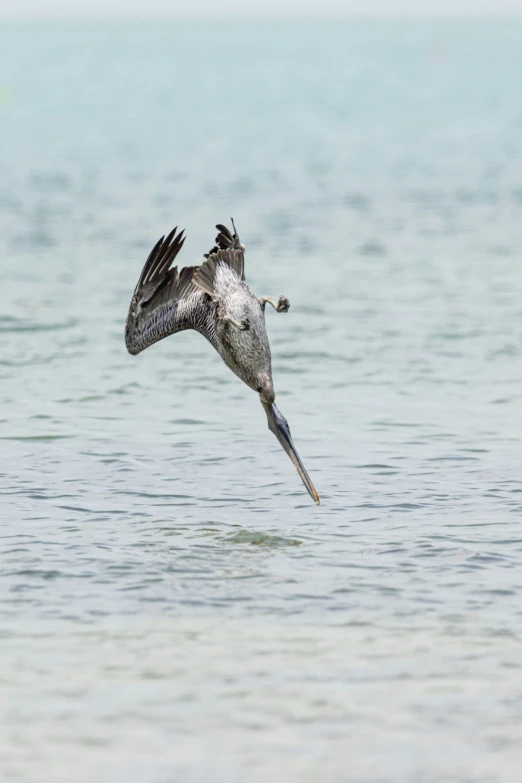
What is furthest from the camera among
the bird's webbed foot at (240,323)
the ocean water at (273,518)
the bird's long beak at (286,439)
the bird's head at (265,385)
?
the bird's long beak at (286,439)

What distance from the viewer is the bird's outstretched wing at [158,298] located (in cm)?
1364

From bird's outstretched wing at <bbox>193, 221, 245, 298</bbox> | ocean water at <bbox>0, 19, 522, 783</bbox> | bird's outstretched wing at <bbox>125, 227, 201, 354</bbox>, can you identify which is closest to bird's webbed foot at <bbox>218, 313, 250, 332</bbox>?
bird's outstretched wing at <bbox>193, 221, 245, 298</bbox>

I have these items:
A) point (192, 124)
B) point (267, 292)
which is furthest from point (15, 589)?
point (192, 124)

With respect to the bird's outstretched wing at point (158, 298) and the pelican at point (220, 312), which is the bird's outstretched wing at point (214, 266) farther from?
the bird's outstretched wing at point (158, 298)

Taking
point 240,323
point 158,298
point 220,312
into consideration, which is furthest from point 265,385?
point 158,298

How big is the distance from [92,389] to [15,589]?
7.39 meters

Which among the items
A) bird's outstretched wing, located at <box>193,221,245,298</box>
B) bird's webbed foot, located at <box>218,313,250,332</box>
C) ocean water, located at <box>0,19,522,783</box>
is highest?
bird's outstretched wing, located at <box>193,221,245,298</box>

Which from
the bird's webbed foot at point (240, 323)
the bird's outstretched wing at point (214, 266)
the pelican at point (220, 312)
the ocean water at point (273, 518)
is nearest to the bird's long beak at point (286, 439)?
the pelican at point (220, 312)

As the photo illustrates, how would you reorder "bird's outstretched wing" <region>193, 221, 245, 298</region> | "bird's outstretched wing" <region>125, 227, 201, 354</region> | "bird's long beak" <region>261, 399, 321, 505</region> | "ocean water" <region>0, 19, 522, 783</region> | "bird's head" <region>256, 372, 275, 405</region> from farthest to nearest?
1. "bird's outstretched wing" <region>125, 227, 201, 354</region>
2. "bird's long beak" <region>261, 399, 321, 505</region>
3. "bird's outstretched wing" <region>193, 221, 245, 298</region>
4. "bird's head" <region>256, 372, 275, 405</region>
5. "ocean water" <region>0, 19, 522, 783</region>

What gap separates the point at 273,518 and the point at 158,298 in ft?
6.85

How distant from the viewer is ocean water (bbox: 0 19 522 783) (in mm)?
8734

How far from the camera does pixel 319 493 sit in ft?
45.8

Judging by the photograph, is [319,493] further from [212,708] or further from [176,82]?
[176,82]

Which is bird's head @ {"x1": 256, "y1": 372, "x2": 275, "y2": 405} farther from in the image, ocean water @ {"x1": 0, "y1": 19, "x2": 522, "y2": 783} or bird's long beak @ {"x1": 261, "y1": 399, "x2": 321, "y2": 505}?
ocean water @ {"x1": 0, "y1": 19, "x2": 522, "y2": 783}
